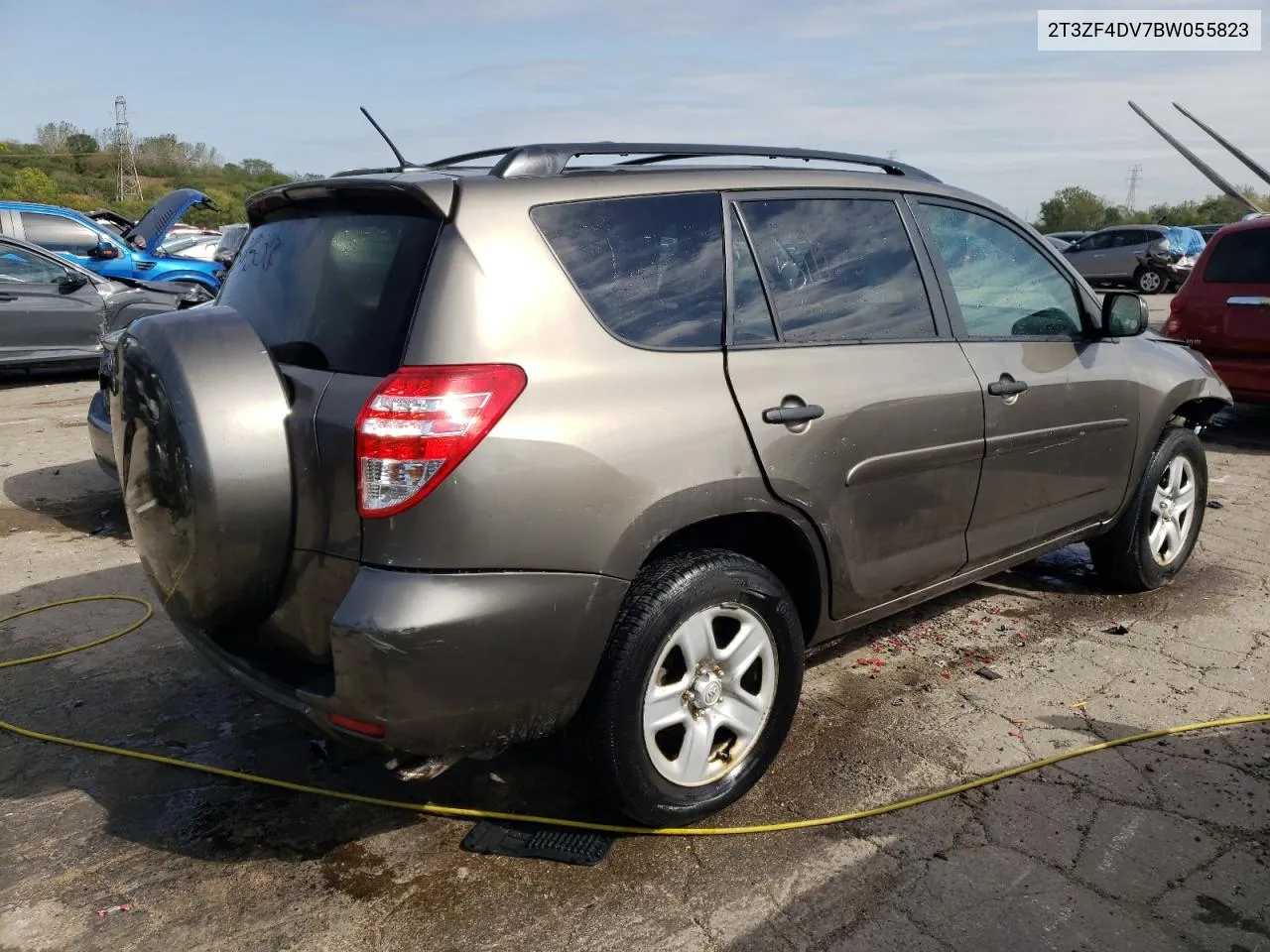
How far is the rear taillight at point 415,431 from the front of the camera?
2.37 m

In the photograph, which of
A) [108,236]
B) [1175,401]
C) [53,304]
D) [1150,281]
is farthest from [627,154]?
[1150,281]

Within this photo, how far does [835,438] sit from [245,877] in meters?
2.04

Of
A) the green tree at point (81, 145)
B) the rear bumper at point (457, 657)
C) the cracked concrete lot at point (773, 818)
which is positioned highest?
the green tree at point (81, 145)

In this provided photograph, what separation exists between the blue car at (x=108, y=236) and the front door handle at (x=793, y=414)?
11.1m

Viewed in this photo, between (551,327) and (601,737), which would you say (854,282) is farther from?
(601,737)

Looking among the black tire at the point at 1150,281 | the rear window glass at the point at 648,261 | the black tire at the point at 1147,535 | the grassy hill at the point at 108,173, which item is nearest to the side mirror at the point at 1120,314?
the black tire at the point at 1147,535

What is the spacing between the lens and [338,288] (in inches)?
108

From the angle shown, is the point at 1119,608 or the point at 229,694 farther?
the point at 1119,608

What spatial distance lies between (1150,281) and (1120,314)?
2142 centimetres

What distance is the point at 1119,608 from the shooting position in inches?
185

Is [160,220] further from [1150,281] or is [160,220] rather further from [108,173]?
[108,173]

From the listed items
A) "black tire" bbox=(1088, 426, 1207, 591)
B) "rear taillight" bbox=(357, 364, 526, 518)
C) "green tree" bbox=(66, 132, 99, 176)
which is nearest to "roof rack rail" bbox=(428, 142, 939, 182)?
"rear taillight" bbox=(357, 364, 526, 518)

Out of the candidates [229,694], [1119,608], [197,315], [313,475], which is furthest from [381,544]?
[1119,608]

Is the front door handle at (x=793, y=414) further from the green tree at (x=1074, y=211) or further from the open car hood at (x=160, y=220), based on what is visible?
the green tree at (x=1074, y=211)
